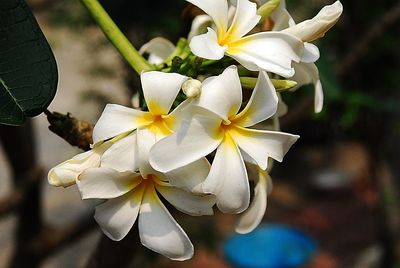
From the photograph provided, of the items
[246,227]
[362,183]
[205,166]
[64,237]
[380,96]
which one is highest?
[205,166]

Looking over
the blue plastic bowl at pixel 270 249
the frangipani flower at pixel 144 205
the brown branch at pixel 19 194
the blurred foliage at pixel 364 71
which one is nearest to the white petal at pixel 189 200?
the frangipani flower at pixel 144 205

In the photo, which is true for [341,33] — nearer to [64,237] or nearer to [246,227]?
[64,237]

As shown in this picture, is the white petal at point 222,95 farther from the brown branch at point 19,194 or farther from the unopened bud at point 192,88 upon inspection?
the brown branch at point 19,194

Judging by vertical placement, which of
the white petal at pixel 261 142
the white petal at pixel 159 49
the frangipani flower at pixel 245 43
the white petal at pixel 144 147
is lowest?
the white petal at pixel 159 49

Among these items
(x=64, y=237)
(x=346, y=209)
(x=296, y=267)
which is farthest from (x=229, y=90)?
(x=346, y=209)

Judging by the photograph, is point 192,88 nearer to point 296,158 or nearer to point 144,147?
point 144,147

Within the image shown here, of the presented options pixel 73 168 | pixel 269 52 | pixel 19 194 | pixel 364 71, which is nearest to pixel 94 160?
pixel 73 168

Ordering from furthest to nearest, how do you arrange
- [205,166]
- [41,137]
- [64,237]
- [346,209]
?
[41,137], [346,209], [64,237], [205,166]
